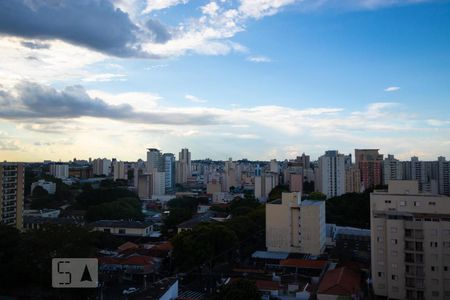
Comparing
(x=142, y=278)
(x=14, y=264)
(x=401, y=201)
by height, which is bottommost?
(x=142, y=278)

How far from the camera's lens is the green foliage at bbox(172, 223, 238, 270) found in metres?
12.1

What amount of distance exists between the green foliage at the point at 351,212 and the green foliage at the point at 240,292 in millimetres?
13215

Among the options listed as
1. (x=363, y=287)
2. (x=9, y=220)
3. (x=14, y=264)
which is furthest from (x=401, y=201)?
(x=9, y=220)

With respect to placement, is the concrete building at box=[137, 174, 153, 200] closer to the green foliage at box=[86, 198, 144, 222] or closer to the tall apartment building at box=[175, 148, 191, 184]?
the green foliage at box=[86, 198, 144, 222]

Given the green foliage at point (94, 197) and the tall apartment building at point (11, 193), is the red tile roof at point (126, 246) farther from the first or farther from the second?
the green foliage at point (94, 197)

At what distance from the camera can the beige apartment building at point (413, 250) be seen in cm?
923

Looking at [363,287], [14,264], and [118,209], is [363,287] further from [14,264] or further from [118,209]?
[118,209]

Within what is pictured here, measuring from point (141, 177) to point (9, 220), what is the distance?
19.9 meters

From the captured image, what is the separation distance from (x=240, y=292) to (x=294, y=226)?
8.04m

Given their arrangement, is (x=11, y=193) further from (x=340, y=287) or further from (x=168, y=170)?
(x=168, y=170)

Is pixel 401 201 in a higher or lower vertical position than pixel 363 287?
higher

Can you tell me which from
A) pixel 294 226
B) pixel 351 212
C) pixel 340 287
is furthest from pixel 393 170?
pixel 340 287

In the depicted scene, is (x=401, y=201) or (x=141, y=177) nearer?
(x=401, y=201)

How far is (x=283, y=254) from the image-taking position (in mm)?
14914
